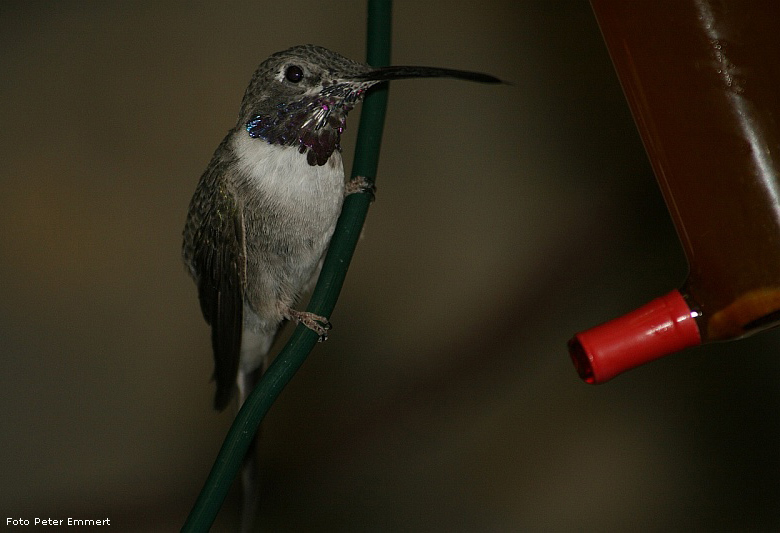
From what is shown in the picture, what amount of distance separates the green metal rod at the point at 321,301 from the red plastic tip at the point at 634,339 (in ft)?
1.07

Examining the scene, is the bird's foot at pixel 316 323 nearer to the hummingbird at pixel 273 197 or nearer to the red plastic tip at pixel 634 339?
the hummingbird at pixel 273 197

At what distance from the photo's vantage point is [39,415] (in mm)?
2422

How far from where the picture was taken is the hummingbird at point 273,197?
1.14 m

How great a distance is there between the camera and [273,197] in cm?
131

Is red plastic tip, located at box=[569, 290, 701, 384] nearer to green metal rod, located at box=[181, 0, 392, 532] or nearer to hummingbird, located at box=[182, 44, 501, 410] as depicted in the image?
green metal rod, located at box=[181, 0, 392, 532]

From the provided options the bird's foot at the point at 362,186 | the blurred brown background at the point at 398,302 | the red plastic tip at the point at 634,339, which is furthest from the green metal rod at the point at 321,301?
the blurred brown background at the point at 398,302

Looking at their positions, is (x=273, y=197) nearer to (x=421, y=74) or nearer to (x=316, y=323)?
(x=316, y=323)

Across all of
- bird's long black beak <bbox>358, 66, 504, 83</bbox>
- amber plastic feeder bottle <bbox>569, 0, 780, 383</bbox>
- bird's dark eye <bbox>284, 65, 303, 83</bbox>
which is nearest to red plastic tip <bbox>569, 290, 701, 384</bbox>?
amber plastic feeder bottle <bbox>569, 0, 780, 383</bbox>

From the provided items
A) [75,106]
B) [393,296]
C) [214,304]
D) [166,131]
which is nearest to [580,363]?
[214,304]

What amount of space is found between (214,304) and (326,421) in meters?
1.28

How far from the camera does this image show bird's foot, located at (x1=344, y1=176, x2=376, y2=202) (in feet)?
3.94

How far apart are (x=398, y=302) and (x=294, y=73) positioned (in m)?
1.62

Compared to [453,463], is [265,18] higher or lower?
higher

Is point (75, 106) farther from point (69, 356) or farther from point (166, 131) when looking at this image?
point (69, 356)
